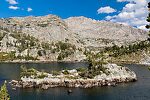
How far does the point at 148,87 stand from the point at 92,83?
32037 mm

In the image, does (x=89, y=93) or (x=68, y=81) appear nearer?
(x=89, y=93)

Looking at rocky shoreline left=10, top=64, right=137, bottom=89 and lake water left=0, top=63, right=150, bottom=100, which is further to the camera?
rocky shoreline left=10, top=64, right=137, bottom=89

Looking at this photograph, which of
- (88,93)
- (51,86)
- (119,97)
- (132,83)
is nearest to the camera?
(119,97)

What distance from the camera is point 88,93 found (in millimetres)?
155125

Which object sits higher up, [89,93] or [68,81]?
[68,81]

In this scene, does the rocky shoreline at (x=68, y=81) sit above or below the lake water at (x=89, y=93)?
above

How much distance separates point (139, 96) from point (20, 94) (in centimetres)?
5764

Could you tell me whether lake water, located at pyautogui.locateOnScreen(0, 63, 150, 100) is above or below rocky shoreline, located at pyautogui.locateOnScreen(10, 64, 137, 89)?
below

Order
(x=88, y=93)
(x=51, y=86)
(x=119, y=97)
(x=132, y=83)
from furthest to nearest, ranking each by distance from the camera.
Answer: (x=132, y=83)
(x=51, y=86)
(x=88, y=93)
(x=119, y=97)

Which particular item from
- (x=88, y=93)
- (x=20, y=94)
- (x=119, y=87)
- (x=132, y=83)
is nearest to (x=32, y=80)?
(x=20, y=94)

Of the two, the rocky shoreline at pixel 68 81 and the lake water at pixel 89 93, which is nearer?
the lake water at pixel 89 93

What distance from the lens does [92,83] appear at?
17912cm

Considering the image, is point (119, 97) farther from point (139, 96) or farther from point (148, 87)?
point (148, 87)

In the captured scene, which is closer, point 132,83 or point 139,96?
point 139,96
